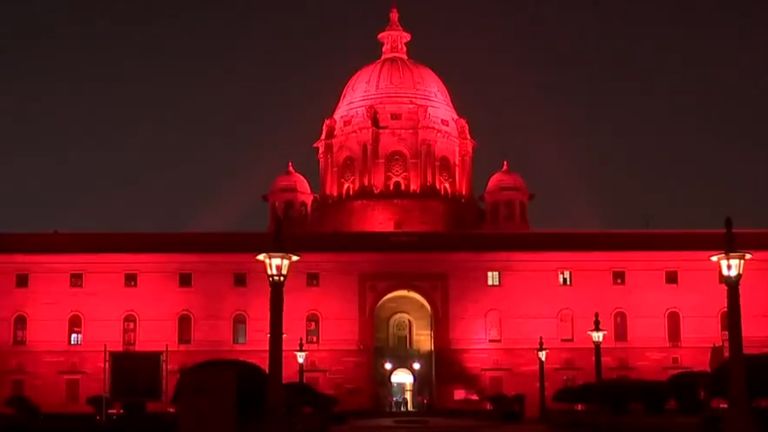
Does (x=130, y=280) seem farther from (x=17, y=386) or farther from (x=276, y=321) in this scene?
(x=276, y=321)

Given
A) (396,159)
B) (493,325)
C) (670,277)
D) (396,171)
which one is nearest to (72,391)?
(493,325)

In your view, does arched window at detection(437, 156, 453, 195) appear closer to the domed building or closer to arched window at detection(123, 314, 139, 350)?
the domed building

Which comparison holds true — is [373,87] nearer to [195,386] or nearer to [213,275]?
[213,275]

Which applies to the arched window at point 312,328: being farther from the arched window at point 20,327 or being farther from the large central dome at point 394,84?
the large central dome at point 394,84

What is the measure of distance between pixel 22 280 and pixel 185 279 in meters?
8.01

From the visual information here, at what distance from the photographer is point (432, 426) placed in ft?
128

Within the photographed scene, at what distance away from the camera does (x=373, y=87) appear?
69.8 meters

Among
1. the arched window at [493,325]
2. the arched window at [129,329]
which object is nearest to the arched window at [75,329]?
the arched window at [129,329]

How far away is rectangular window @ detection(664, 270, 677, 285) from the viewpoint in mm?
57719

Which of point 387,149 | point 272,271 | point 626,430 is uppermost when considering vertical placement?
point 387,149

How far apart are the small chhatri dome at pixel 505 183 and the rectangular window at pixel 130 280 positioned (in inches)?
891

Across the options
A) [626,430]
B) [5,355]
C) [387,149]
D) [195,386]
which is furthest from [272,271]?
[387,149]

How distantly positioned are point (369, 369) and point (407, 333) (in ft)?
16.6

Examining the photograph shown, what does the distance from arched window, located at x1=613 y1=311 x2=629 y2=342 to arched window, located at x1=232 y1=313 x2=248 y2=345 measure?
18.2 meters
